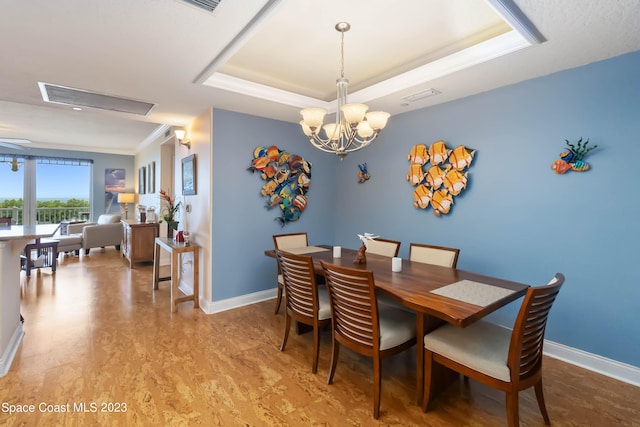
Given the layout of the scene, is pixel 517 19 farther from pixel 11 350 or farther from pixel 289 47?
pixel 11 350

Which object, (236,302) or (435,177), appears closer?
(435,177)

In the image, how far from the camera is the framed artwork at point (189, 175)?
12.6 feet

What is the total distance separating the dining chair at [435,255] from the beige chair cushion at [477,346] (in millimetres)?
709

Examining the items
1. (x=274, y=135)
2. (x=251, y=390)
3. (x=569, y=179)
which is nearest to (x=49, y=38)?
(x=274, y=135)

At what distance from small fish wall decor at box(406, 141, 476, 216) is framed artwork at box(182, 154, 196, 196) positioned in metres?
2.68

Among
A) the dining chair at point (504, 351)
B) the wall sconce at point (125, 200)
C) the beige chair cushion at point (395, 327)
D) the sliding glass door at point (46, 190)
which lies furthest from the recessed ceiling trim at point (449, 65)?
the sliding glass door at point (46, 190)

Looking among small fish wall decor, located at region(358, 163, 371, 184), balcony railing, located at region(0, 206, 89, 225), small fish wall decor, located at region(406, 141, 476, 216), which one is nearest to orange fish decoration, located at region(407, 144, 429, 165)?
small fish wall decor, located at region(406, 141, 476, 216)

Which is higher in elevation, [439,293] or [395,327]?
[439,293]

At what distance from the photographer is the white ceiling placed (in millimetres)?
1691

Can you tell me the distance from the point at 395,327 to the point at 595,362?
1722mm

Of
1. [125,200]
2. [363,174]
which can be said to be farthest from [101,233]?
[363,174]

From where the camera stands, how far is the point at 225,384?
2123 mm

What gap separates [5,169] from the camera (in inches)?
287

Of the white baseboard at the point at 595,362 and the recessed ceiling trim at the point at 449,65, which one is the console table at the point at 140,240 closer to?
the recessed ceiling trim at the point at 449,65
